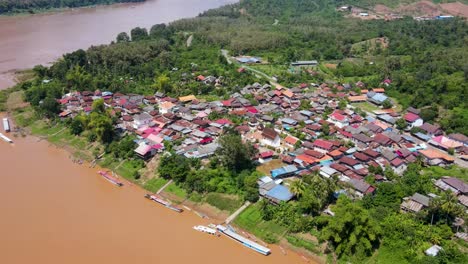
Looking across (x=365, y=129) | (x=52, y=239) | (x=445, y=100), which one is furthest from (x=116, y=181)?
(x=445, y=100)

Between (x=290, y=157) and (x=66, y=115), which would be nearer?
(x=290, y=157)

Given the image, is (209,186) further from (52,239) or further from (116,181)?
(52,239)

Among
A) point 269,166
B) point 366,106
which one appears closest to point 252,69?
point 366,106

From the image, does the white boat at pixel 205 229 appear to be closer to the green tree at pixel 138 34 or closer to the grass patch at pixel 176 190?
the grass patch at pixel 176 190

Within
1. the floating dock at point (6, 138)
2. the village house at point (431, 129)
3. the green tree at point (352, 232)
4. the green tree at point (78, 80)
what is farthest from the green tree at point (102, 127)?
the village house at point (431, 129)

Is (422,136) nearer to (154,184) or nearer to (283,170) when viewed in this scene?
(283,170)
